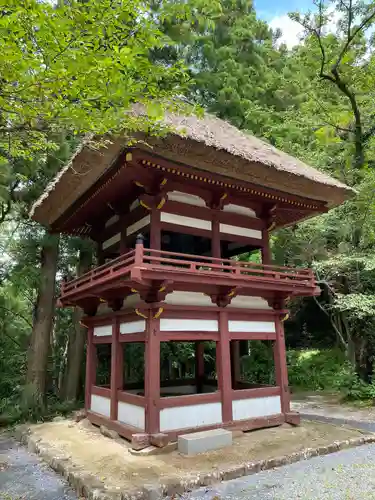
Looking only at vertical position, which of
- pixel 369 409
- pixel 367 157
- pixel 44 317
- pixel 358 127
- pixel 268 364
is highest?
pixel 358 127

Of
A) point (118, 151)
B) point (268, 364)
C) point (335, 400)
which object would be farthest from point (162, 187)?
Result: point (268, 364)

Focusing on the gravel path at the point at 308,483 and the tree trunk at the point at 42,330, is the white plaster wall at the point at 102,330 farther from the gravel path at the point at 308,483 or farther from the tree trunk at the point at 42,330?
the gravel path at the point at 308,483

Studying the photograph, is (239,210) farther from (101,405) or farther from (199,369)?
(101,405)

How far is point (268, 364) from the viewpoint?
56.3 ft

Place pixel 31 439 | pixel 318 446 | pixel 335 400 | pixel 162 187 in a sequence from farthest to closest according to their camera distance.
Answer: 1. pixel 335 400
2. pixel 31 439
3. pixel 162 187
4. pixel 318 446

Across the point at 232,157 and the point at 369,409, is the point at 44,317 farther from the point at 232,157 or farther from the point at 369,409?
the point at 369,409

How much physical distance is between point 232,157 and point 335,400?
10.2 m

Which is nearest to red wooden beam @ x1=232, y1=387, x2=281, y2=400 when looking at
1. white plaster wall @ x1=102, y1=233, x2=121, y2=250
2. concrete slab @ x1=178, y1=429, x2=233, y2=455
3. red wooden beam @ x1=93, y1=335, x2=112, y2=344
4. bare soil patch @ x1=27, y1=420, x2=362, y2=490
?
bare soil patch @ x1=27, y1=420, x2=362, y2=490

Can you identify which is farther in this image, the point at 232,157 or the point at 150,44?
the point at 232,157

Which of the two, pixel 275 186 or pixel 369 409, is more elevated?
pixel 275 186

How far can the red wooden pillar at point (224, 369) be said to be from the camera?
7.57 m

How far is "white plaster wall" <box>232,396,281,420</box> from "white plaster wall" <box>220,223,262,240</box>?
11.7 ft

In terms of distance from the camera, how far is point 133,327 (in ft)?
25.3

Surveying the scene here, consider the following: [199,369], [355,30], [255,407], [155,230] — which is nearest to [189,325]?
[155,230]
